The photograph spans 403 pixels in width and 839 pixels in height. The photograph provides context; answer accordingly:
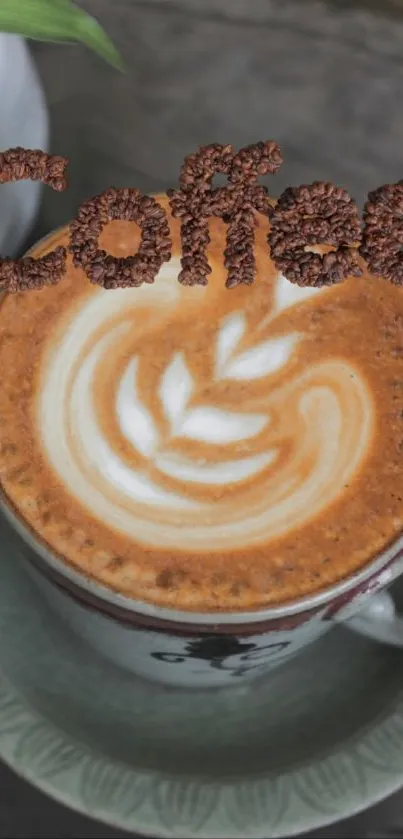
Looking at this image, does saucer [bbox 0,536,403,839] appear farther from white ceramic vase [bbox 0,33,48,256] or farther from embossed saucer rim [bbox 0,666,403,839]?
white ceramic vase [bbox 0,33,48,256]

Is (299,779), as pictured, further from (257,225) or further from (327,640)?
(257,225)

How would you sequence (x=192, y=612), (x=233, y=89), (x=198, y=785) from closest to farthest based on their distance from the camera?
(x=192, y=612) < (x=198, y=785) < (x=233, y=89)

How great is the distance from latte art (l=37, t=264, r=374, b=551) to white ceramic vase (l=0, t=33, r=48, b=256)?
179 mm

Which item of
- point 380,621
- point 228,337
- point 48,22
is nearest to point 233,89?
point 48,22

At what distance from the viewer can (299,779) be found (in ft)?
2.34

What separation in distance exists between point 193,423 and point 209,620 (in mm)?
138

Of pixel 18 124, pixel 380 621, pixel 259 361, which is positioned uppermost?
pixel 18 124

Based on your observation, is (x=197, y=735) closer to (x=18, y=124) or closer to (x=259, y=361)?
(x=259, y=361)

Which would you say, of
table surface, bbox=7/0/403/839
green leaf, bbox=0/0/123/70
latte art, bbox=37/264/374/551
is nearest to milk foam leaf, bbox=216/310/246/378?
latte art, bbox=37/264/374/551

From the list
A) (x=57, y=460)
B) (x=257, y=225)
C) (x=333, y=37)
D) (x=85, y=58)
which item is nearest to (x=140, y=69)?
(x=85, y=58)

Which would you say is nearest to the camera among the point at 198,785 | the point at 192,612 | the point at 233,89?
the point at 192,612

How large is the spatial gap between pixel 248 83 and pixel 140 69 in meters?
0.13

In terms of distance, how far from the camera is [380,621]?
0.68 metres

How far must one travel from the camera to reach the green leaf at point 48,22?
2.32 feet
